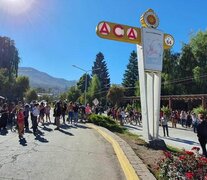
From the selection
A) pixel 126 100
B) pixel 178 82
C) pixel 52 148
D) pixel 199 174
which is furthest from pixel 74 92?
pixel 199 174

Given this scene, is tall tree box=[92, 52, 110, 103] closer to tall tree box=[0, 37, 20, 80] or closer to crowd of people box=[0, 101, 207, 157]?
tall tree box=[0, 37, 20, 80]

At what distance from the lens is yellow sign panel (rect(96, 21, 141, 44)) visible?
56.8 feet

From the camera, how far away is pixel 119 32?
690 inches

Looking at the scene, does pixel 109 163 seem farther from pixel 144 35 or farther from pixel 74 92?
pixel 74 92

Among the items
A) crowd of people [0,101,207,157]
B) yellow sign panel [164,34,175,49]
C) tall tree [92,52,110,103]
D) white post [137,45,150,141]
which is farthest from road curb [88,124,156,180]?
tall tree [92,52,110,103]

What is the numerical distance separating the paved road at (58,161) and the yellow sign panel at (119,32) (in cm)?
564

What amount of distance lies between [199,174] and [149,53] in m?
11.2

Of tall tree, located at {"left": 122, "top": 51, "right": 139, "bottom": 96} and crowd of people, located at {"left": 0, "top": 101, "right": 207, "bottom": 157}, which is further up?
tall tree, located at {"left": 122, "top": 51, "right": 139, "bottom": 96}

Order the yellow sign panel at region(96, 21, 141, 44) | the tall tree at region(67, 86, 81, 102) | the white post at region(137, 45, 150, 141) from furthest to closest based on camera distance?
the tall tree at region(67, 86, 81, 102) → the yellow sign panel at region(96, 21, 141, 44) → the white post at region(137, 45, 150, 141)

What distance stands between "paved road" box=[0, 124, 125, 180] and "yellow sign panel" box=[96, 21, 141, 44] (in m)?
5.64

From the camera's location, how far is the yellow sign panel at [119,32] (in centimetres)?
1731

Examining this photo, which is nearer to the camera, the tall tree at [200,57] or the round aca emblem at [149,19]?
the round aca emblem at [149,19]

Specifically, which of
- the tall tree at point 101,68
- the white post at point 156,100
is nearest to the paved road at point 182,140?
the white post at point 156,100

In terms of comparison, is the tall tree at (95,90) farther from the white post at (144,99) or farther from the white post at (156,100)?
the white post at (144,99)
